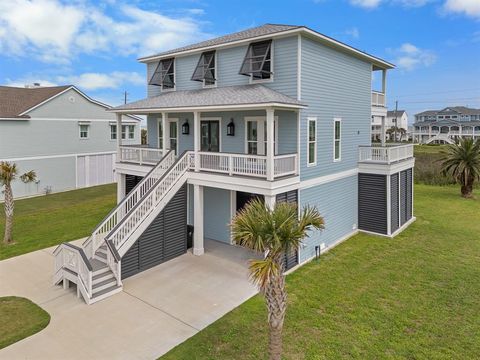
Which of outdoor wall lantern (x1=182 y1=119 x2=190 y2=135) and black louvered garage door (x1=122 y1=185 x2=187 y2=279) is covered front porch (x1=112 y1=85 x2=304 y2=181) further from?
black louvered garage door (x1=122 y1=185 x2=187 y2=279)

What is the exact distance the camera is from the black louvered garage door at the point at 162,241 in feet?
36.1

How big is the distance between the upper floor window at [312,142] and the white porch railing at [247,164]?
1.18m

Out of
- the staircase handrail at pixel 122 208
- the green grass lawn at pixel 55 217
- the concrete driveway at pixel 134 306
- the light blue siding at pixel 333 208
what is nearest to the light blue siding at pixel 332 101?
the light blue siding at pixel 333 208

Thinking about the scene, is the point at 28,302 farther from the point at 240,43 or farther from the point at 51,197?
the point at 51,197

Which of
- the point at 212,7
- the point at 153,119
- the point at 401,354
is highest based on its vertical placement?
the point at 212,7

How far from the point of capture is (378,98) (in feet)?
59.4

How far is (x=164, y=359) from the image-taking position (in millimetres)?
6953

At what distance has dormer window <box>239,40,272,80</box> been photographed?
1259 cm

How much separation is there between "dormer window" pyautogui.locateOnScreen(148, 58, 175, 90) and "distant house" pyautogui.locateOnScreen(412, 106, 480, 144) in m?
81.1

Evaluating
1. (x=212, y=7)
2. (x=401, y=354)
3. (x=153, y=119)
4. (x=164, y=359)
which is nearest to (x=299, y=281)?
(x=401, y=354)

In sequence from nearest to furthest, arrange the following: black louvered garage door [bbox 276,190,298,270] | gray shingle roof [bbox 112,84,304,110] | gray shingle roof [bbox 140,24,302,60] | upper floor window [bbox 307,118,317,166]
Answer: gray shingle roof [bbox 112,84,304,110], black louvered garage door [bbox 276,190,298,270], gray shingle roof [bbox 140,24,302,60], upper floor window [bbox 307,118,317,166]

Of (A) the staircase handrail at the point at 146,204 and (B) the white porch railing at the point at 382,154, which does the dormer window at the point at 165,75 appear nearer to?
(A) the staircase handrail at the point at 146,204

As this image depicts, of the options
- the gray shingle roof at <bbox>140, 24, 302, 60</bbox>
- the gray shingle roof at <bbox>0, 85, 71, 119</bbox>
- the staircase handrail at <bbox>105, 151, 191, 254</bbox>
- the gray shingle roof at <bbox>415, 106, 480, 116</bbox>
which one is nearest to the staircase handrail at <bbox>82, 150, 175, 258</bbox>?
the staircase handrail at <bbox>105, 151, 191, 254</bbox>

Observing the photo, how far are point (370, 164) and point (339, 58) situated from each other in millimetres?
4888
